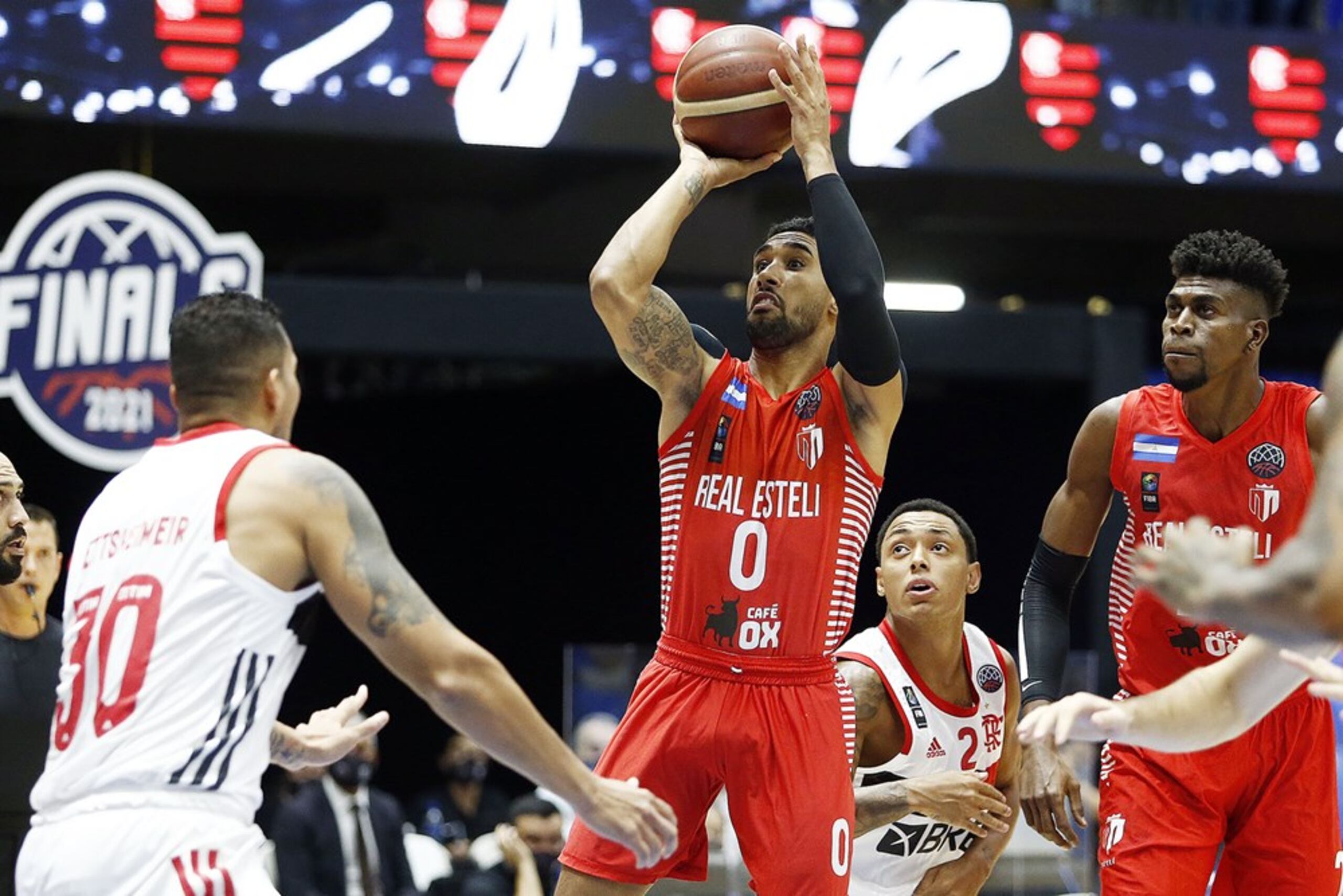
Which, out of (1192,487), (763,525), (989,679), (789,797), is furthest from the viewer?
(989,679)

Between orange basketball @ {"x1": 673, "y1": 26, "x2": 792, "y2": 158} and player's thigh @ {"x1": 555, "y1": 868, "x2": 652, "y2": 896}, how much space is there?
2.03m

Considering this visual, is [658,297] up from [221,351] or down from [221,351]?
up

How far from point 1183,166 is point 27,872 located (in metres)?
7.84

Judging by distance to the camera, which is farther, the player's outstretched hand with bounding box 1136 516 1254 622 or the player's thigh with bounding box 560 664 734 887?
the player's thigh with bounding box 560 664 734 887

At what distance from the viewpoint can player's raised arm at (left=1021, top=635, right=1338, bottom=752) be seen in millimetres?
4113

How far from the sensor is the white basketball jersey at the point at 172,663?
3.79 m

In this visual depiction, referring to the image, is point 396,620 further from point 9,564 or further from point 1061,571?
point 9,564

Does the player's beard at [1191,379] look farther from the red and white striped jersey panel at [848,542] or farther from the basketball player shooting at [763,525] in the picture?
the red and white striped jersey panel at [848,542]

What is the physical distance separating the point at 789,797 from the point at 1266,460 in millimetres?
1646

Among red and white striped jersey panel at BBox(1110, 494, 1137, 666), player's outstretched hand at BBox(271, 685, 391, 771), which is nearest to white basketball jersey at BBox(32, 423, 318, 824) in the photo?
player's outstretched hand at BBox(271, 685, 391, 771)

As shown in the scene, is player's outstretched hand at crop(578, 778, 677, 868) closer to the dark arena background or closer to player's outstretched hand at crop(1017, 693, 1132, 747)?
player's outstretched hand at crop(1017, 693, 1132, 747)

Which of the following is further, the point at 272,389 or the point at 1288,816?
the point at 1288,816

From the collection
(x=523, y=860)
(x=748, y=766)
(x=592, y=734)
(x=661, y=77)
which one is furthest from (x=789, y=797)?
(x=592, y=734)

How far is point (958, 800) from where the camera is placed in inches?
225
